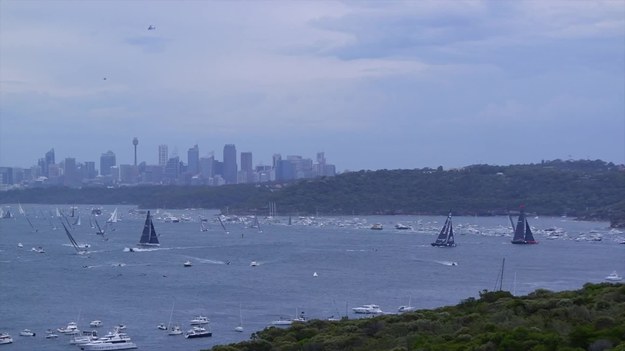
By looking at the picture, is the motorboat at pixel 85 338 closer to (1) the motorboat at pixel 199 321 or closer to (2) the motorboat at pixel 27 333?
(2) the motorboat at pixel 27 333

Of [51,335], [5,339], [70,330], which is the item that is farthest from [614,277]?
[5,339]

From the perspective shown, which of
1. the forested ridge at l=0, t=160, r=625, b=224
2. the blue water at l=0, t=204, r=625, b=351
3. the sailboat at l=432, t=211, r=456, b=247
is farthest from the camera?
the forested ridge at l=0, t=160, r=625, b=224

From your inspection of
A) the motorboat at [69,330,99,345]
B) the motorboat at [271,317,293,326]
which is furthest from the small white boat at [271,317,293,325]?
the motorboat at [69,330,99,345]

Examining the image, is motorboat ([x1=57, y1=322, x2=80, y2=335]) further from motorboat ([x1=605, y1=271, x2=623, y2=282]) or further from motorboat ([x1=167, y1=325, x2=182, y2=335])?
motorboat ([x1=605, y1=271, x2=623, y2=282])

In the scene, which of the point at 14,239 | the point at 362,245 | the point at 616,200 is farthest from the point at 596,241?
the point at 14,239

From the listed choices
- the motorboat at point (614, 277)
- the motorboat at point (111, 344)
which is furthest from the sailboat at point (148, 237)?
the motorboat at point (111, 344)

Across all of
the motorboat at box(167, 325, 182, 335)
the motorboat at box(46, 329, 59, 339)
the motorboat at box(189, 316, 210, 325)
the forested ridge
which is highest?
the forested ridge

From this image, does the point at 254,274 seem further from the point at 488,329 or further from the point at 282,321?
the point at 488,329
